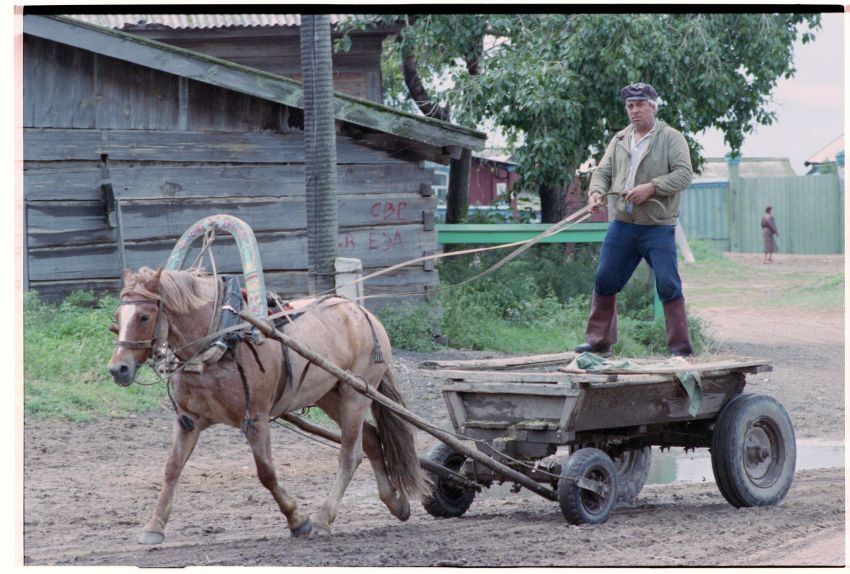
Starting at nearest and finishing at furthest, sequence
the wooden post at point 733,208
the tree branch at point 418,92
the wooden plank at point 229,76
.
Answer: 1. the wooden plank at point 229,76
2. the tree branch at point 418,92
3. the wooden post at point 733,208

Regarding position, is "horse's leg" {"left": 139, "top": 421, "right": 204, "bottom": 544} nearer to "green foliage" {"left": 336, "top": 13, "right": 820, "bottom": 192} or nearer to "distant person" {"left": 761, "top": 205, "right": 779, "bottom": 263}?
"green foliage" {"left": 336, "top": 13, "right": 820, "bottom": 192}

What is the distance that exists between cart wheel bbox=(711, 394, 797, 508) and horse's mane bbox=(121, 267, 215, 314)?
11.8 feet

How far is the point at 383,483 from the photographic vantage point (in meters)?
7.46

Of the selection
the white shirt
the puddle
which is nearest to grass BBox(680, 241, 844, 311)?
the puddle

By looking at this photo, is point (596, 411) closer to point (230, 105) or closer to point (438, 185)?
point (230, 105)

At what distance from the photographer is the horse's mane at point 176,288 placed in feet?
20.0

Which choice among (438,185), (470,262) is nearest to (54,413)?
(470,262)

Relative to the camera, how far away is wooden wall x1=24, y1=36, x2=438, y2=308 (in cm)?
1293

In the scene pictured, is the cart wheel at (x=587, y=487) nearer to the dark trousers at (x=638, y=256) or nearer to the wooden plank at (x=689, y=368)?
the wooden plank at (x=689, y=368)

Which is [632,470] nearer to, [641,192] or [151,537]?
[641,192]

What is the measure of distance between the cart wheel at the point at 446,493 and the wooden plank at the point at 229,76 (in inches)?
258

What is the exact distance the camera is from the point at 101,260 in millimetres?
13250

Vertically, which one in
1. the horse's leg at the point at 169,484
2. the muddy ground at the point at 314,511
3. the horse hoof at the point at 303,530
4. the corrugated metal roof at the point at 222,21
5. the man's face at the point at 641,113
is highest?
the corrugated metal roof at the point at 222,21

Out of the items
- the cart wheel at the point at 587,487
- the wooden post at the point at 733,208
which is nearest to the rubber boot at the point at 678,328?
the cart wheel at the point at 587,487
